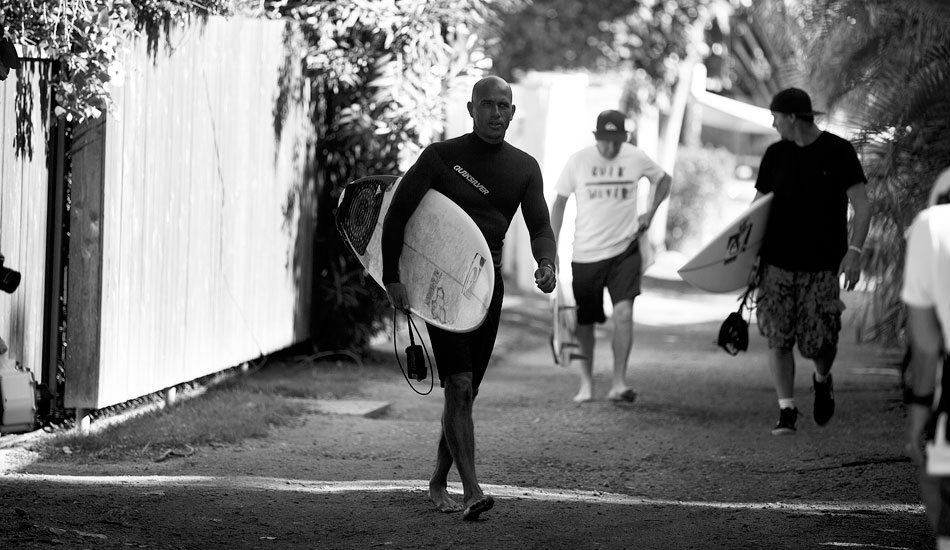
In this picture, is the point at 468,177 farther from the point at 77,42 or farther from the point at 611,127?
the point at 611,127

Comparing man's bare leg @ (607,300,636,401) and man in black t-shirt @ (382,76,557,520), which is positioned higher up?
man in black t-shirt @ (382,76,557,520)

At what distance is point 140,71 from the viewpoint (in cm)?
729

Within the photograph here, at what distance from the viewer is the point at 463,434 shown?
5.88m

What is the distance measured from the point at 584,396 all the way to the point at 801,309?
214 cm

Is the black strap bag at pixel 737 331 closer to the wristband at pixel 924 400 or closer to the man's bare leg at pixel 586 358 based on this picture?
the man's bare leg at pixel 586 358

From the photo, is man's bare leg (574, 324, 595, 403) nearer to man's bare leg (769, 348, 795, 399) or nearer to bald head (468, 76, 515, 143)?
man's bare leg (769, 348, 795, 399)

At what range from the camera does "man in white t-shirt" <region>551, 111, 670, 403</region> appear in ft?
31.8

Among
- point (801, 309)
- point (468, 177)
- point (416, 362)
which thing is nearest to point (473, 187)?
point (468, 177)

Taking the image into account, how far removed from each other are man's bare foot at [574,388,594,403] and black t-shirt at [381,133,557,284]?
386 centimetres

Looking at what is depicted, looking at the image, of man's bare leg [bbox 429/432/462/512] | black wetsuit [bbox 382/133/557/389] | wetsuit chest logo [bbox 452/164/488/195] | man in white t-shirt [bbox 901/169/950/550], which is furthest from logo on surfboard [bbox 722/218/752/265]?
man in white t-shirt [bbox 901/169/950/550]

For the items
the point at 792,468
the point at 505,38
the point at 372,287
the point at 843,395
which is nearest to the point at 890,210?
the point at 843,395

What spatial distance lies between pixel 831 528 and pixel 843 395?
4723 mm

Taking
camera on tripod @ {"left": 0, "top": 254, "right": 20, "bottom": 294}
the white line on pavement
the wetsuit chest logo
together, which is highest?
the wetsuit chest logo

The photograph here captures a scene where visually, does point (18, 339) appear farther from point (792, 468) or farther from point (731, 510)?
point (792, 468)
